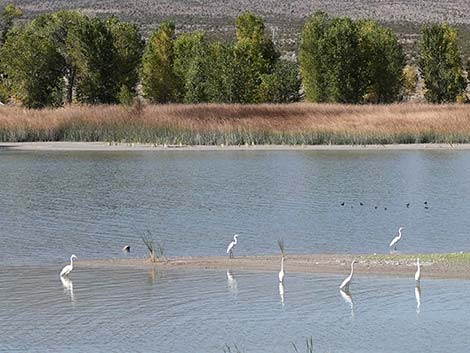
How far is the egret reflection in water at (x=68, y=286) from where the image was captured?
15.3m

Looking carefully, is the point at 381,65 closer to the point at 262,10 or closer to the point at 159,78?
the point at 159,78

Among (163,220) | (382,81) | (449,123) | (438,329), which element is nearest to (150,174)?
(163,220)

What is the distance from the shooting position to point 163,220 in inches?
924

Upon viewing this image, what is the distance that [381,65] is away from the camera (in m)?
66.0

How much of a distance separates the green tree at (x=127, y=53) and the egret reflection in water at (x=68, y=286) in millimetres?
48802

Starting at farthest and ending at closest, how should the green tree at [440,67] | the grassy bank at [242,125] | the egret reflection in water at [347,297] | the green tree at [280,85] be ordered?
the green tree at [440,67] < the green tree at [280,85] < the grassy bank at [242,125] < the egret reflection in water at [347,297]

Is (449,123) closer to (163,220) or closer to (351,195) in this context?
(351,195)

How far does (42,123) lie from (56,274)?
3410cm

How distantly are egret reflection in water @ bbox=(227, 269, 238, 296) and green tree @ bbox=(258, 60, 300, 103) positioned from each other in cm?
4854

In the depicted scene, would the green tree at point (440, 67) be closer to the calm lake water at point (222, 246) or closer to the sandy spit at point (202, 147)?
the sandy spit at point (202, 147)

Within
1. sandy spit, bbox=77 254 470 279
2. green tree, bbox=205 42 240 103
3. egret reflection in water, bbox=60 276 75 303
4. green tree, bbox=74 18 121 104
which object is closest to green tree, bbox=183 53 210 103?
green tree, bbox=205 42 240 103

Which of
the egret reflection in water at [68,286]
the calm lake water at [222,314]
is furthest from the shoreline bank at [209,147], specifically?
the egret reflection in water at [68,286]

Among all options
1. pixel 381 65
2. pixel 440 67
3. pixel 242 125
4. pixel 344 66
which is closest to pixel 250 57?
pixel 344 66

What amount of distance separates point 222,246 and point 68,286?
4.24 meters
